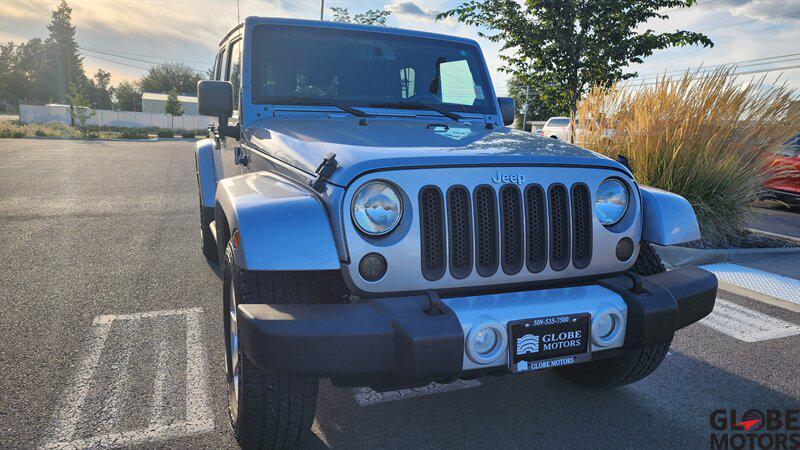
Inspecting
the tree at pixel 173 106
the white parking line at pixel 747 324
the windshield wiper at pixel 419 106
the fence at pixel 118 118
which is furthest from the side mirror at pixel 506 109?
the tree at pixel 173 106

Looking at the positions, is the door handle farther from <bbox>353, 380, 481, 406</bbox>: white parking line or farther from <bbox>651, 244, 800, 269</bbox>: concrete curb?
<bbox>651, 244, 800, 269</bbox>: concrete curb

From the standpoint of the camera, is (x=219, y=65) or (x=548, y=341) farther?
(x=219, y=65)

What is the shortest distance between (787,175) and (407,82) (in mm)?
5816

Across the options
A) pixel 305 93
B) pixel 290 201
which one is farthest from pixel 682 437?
pixel 305 93

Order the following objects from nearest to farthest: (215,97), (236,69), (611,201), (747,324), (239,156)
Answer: (611,201) < (215,97) < (239,156) < (236,69) < (747,324)

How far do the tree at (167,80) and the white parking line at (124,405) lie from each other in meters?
89.0

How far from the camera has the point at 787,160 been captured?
22.0 feet

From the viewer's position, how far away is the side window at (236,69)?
343cm

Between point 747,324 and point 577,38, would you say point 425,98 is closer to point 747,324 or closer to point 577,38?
point 747,324

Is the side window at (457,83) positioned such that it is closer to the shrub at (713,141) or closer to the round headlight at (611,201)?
the round headlight at (611,201)

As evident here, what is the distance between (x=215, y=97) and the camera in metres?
3.19

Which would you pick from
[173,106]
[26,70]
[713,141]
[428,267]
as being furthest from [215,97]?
[26,70]

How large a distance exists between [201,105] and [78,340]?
1.64 m

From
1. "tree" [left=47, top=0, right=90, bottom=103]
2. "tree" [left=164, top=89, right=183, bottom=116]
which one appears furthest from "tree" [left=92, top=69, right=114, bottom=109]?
"tree" [left=164, top=89, right=183, bottom=116]
